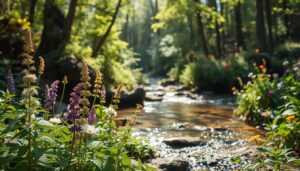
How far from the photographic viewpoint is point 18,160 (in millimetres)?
3062

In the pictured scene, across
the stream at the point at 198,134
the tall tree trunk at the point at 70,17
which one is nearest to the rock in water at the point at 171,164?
the stream at the point at 198,134

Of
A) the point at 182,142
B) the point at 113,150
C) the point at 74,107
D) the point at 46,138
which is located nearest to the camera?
the point at 74,107

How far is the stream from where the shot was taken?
6570 millimetres

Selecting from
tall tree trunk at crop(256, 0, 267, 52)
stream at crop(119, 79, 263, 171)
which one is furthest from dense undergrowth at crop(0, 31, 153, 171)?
tall tree trunk at crop(256, 0, 267, 52)

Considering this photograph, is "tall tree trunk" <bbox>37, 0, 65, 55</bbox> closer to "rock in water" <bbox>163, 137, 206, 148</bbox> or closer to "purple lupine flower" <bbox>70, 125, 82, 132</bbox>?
"rock in water" <bbox>163, 137, 206, 148</bbox>

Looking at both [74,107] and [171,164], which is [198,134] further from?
[74,107]

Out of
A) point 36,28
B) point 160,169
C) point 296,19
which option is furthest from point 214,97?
point 296,19

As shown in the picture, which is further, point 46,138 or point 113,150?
point 113,150

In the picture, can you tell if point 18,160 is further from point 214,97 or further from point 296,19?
point 296,19

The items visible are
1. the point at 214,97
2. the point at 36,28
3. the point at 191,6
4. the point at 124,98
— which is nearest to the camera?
the point at 124,98

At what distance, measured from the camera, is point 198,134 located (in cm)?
904

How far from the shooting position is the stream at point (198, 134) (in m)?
6.57

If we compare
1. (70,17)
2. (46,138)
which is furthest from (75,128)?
(70,17)

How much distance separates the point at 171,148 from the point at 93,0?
1269 centimetres
